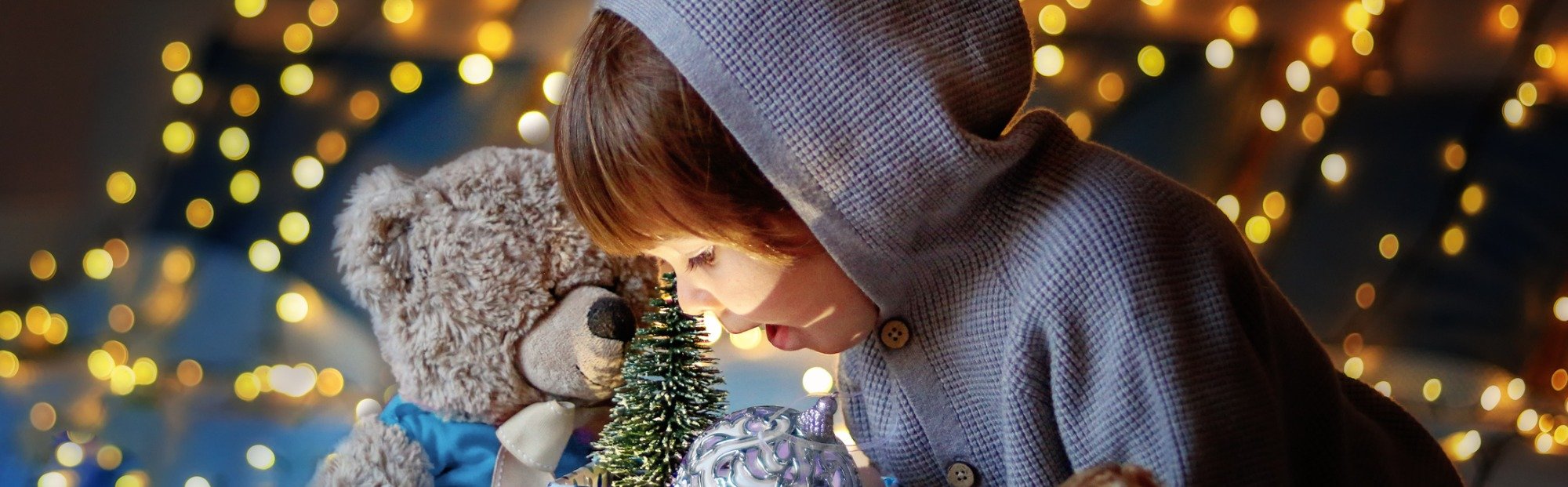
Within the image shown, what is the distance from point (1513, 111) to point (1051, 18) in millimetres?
758

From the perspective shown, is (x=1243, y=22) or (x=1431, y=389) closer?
(x=1243, y=22)

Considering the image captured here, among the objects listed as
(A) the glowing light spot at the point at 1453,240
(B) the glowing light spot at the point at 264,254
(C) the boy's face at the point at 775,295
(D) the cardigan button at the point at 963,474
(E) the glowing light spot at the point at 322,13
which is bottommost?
(D) the cardigan button at the point at 963,474

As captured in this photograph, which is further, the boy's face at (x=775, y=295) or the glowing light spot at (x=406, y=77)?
the glowing light spot at (x=406, y=77)

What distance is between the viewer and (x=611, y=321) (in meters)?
0.95

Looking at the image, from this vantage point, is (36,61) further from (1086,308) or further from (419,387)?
(1086,308)

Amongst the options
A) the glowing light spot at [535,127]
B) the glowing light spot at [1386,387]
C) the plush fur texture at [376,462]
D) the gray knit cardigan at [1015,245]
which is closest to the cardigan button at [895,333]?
the gray knit cardigan at [1015,245]

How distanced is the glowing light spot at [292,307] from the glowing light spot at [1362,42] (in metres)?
1.52

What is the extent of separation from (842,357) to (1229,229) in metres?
0.31

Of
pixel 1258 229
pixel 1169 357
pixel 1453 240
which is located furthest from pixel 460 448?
pixel 1453 240

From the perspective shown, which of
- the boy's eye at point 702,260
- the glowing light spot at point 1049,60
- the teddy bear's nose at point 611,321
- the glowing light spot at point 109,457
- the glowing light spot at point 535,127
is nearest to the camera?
the boy's eye at point 702,260

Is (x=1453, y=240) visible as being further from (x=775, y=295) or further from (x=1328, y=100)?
(x=775, y=295)

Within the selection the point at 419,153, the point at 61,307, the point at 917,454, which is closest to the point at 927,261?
the point at 917,454

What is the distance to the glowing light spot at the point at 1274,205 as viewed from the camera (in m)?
1.76

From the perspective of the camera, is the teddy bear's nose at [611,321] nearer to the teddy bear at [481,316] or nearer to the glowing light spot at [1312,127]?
the teddy bear at [481,316]
